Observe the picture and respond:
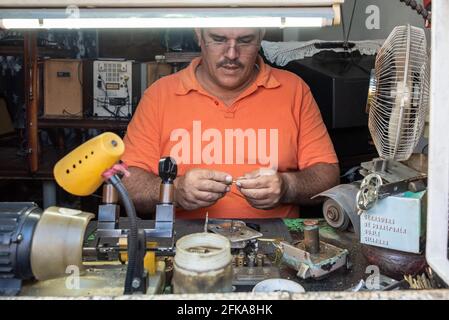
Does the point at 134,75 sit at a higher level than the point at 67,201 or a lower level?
higher

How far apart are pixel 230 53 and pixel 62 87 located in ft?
6.48

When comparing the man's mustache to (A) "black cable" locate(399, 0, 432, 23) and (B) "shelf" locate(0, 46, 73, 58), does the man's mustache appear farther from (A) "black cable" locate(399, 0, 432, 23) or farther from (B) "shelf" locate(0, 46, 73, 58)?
(B) "shelf" locate(0, 46, 73, 58)

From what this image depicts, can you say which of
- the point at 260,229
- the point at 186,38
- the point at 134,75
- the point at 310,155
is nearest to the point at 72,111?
the point at 134,75

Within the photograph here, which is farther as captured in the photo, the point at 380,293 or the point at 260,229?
the point at 260,229

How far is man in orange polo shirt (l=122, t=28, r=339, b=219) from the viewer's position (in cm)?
219

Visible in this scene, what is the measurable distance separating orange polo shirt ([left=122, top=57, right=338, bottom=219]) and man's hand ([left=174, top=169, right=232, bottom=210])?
25 cm

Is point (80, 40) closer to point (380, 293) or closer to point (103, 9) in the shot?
point (103, 9)

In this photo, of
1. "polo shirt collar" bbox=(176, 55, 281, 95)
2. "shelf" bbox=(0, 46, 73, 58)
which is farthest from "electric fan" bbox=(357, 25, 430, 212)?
"shelf" bbox=(0, 46, 73, 58)

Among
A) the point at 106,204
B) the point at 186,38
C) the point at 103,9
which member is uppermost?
the point at 186,38

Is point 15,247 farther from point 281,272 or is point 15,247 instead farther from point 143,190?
point 143,190

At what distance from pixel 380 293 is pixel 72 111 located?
10.8 feet

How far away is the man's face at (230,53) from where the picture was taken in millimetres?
2248

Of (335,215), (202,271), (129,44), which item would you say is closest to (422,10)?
(335,215)
